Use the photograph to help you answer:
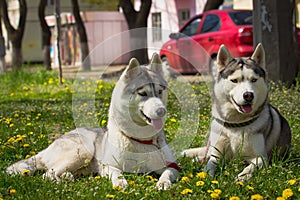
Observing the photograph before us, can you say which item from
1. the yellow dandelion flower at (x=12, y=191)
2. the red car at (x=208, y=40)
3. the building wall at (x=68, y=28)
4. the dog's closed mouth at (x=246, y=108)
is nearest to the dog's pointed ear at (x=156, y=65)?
the dog's closed mouth at (x=246, y=108)

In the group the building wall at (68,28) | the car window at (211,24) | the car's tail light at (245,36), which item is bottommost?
the building wall at (68,28)

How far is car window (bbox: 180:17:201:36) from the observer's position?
15453mm

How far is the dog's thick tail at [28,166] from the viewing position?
4941mm

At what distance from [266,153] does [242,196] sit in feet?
3.95

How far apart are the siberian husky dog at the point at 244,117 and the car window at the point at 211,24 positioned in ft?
29.6

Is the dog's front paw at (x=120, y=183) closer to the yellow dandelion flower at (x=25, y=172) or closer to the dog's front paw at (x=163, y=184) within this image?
the dog's front paw at (x=163, y=184)

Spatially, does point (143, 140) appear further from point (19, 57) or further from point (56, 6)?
A: point (19, 57)

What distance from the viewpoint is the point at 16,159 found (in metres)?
5.66

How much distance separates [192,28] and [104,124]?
30.2 ft

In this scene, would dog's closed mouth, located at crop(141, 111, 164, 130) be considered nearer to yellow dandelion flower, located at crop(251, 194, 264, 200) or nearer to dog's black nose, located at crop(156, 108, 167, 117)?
dog's black nose, located at crop(156, 108, 167, 117)

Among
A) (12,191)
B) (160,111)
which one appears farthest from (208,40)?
(12,191)

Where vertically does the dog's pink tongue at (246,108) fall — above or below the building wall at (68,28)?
above

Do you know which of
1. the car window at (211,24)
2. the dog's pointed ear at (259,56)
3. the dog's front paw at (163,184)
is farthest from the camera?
the car window at (211,24)

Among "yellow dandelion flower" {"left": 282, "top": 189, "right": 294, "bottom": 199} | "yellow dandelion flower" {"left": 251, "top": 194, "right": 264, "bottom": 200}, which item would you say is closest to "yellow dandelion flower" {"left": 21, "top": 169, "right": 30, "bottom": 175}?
"yellow dandelion flower" {"left": 251, "top": 194, "right": 264, "bottom": 200}
